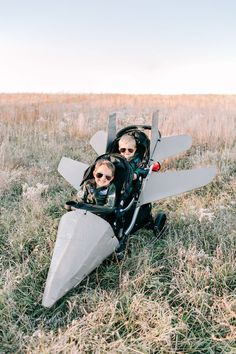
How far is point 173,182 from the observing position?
445 centimetres

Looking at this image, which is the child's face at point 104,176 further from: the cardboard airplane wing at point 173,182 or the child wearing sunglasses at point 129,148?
the child wearing sunglasses at point 129,148

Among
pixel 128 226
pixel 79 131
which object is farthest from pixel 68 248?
pixel 79 131

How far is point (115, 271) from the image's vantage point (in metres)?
3.58

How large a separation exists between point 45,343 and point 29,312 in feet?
1.73

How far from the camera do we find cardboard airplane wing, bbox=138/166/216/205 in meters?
4.30

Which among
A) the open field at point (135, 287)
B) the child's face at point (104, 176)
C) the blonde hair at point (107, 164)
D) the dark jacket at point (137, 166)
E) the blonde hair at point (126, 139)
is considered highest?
the blonde hair at point (126, 139)

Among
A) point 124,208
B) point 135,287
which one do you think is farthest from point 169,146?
point 135,287

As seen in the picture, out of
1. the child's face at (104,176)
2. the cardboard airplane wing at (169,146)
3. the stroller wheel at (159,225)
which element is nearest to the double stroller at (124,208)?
the stroller wheel at (159,225)

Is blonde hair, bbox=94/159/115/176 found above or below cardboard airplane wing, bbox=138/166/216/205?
above

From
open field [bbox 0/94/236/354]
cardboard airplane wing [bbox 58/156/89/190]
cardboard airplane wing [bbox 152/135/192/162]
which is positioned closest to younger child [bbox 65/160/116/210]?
open field [bbox 0/94/236/354]

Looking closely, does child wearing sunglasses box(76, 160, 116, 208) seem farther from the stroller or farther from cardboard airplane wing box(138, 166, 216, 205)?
cardboard airplane wing box(138, 166, 216, 205)

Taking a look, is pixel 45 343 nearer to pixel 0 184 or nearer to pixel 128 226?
pixel 128 226

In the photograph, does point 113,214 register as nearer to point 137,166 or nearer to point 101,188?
point 101,188

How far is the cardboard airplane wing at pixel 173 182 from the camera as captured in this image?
4297 mm
